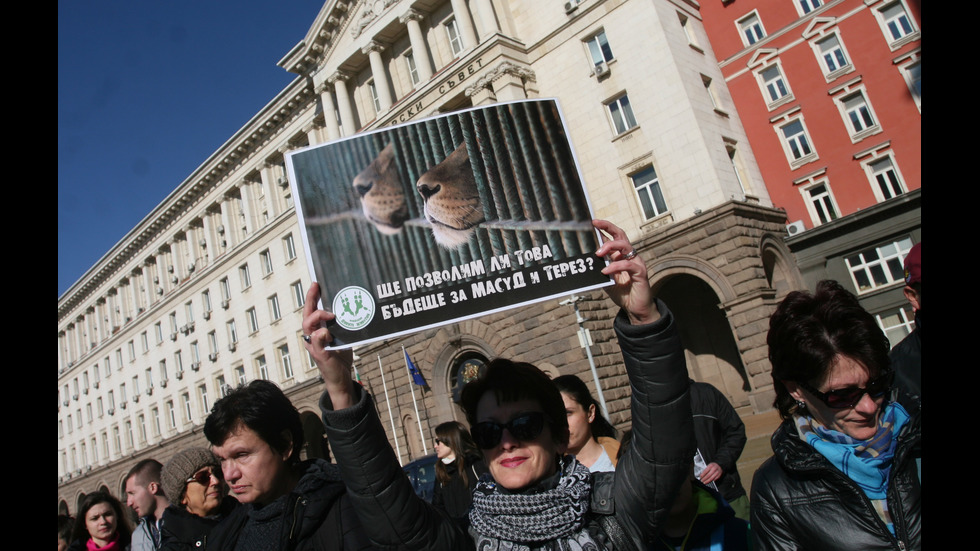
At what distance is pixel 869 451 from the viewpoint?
2.20 metres

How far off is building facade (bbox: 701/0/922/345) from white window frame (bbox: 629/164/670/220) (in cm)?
455

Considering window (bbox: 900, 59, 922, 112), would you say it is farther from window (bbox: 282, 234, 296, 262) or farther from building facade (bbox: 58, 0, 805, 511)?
window (bbox: 282, 234, 296, 262)

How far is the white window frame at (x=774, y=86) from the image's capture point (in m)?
20.7

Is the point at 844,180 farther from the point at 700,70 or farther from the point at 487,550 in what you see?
the point at 487,550

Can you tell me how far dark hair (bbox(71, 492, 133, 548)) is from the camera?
16.6ft

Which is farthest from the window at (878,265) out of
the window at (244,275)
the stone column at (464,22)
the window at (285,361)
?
the window at (244,275)

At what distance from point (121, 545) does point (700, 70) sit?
817 inches

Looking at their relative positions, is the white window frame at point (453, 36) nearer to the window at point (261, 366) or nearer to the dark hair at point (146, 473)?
the window at point (261, 366)

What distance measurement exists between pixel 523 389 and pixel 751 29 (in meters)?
23.3

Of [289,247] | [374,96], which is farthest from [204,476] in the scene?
[289,247]

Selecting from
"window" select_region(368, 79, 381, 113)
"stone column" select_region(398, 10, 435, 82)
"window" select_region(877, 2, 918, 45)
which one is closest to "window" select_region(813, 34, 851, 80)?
"window" select_region(877, 2, 918, 45)

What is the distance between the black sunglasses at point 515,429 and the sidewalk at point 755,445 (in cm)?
679

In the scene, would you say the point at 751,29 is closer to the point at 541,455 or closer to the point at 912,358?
the point at 912,358

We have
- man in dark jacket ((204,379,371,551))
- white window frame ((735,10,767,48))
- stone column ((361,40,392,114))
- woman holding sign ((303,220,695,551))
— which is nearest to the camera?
woman holding sign ((303,220,695,551))
